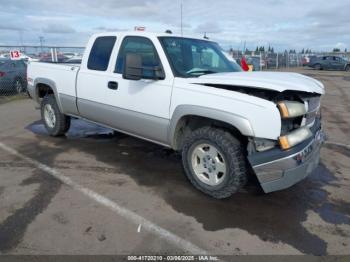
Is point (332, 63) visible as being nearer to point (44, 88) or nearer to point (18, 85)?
point (18, 85)

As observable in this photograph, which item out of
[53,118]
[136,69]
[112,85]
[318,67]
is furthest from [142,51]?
[318,67]

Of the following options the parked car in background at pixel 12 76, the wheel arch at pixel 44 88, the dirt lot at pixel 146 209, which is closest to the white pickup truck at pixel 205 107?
the dirt lot at pixel 146 209

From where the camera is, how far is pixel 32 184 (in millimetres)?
4488

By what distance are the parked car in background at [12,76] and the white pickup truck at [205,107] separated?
8625 mm

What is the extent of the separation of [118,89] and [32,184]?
69.2 inches

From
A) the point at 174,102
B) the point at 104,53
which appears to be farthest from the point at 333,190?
the point at 104,53

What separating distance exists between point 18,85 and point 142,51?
10.5 meters

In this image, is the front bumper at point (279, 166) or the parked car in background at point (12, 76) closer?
the front bumper at point (279, 166)

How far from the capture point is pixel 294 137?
3619mm

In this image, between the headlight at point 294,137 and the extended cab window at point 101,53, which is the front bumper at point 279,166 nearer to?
the headlight at point 294,137

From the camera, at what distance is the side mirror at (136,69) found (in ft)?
13.7

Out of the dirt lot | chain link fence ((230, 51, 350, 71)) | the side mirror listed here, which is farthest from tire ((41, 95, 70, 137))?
chain link fence ((230, 51, 350, 71))

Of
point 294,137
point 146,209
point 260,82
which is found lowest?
point 146,209

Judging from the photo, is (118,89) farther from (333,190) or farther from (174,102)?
(333,190)
